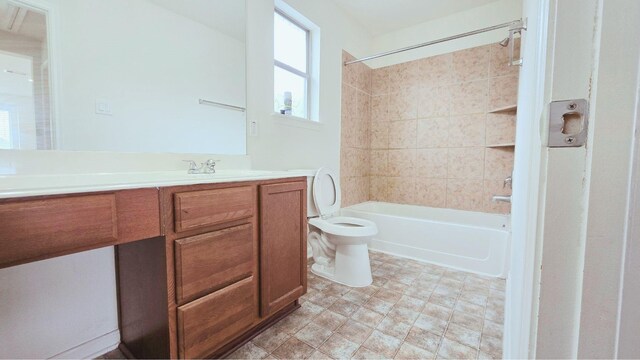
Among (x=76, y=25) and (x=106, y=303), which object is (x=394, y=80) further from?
(x=106, y=303)

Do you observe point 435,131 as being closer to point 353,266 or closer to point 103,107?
point 353,266

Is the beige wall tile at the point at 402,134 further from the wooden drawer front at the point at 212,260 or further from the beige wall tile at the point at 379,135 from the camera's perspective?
the wooden drawer front at the point at 212,260

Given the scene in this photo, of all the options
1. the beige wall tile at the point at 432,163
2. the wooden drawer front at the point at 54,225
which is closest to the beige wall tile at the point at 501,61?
the beige wall tile at the point at 432,163

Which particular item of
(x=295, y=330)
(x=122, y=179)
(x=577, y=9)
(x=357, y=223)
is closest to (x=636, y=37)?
(x=577, y=9)

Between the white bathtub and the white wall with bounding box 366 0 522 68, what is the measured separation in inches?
70.6

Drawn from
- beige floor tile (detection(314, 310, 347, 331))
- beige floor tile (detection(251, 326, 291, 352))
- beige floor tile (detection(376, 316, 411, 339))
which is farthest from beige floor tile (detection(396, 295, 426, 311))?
beige floor tile (detection(251, 326, 291, 352))

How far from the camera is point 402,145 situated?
3.30 meters

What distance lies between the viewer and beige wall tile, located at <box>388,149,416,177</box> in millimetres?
3248

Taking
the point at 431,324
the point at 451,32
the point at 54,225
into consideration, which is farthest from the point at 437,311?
the point at 451,32

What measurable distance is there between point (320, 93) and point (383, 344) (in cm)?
206

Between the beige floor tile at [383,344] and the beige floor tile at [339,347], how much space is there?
77 millimetres

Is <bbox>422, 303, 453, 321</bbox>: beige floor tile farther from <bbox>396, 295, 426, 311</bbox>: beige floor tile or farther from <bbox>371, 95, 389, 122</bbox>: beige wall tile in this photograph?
<bbox>371, 95, 389, 122</bbox>: beige wall tile

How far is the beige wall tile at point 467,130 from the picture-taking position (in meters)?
2.81

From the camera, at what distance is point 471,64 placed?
2812 mm
